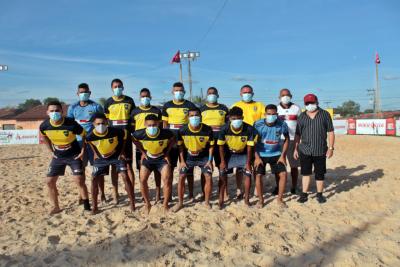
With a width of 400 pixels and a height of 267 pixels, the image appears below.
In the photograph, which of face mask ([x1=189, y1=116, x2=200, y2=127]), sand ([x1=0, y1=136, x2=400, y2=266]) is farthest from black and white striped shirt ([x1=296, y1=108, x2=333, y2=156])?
face mask ([x1=189, y1=116, x2=200, y2=127])

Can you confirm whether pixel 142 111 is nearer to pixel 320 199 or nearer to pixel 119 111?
pixel 119 111

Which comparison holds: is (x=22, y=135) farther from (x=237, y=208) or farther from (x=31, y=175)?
(x=237, y=208)

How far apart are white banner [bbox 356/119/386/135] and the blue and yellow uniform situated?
24.9 metres

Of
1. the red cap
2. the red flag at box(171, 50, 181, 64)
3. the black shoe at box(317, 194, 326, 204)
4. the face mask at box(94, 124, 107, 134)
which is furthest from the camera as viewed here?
the red flag at box(171, 50, 181, 64)

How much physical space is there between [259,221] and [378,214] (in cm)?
220

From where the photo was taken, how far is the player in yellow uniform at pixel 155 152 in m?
5.45

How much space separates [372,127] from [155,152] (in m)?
24.5

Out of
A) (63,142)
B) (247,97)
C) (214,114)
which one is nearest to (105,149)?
(63,142)

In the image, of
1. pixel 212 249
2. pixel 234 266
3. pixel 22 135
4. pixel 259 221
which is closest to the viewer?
pixel 234 266

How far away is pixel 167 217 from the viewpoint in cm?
523

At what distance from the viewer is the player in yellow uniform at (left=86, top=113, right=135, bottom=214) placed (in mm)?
5418

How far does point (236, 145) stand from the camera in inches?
227

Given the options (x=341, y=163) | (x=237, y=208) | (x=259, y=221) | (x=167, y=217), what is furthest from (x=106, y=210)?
(x=341, y=163)

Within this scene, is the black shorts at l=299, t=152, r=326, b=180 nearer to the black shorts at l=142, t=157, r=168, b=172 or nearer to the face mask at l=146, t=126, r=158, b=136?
the black shorts at l=142, t=157, r=168, b=172
